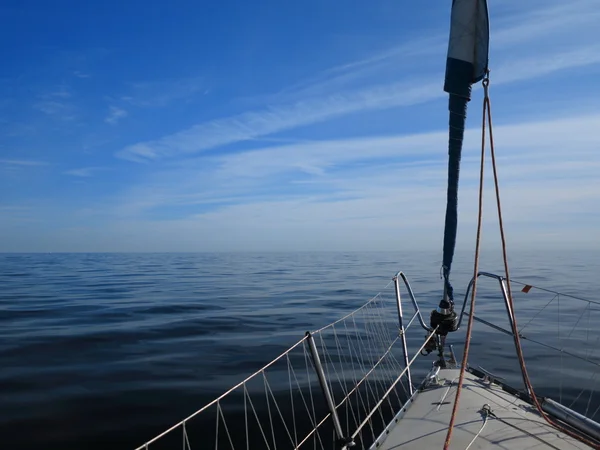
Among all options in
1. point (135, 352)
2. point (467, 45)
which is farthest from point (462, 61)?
point (135, 352)

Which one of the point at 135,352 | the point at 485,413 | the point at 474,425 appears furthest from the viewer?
the point at 135,352

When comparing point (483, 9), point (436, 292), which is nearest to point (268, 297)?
point (436, 292)

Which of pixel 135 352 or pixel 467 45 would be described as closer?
pixel 467 45

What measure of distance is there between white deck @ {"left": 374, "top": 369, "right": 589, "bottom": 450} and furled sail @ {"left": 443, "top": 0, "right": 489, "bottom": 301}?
3.37 meters

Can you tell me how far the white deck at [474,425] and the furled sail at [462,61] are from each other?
337cm

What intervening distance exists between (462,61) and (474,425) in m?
5.11

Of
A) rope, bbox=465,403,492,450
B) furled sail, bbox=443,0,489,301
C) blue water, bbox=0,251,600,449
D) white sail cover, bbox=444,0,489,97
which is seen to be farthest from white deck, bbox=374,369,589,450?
white sail cover, bbox=444,0,489,97

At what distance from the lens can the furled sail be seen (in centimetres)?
643

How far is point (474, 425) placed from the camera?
564 centimetres

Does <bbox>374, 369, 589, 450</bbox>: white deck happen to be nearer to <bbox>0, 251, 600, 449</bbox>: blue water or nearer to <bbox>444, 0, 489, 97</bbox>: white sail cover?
<bbox>0, 251, 600, 449</bbox>: blue water

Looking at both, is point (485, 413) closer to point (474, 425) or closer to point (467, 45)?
point (474, 425)

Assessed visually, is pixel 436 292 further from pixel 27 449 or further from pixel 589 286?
pixel 27 449

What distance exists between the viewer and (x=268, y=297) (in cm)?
2600

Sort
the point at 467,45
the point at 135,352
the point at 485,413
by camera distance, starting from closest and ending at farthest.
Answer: the point at 485,413, the point at 467,45, the point at 135,352
